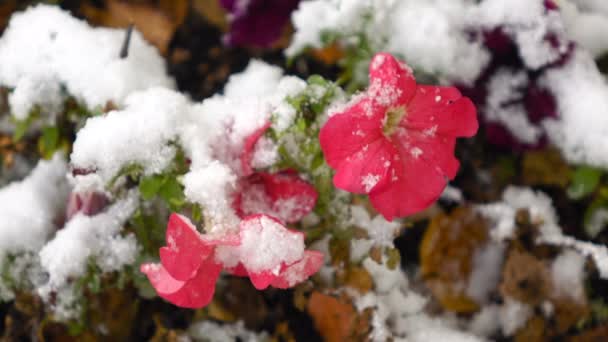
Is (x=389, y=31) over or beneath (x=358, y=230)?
over

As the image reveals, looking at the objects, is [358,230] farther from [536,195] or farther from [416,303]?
[536,195]

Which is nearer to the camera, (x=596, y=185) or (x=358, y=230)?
(x=358, y=230)

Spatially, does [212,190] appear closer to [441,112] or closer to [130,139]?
[130,139]

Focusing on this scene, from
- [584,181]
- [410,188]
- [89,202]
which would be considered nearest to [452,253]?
[584,181]

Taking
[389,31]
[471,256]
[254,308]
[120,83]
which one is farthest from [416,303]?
[120,83]

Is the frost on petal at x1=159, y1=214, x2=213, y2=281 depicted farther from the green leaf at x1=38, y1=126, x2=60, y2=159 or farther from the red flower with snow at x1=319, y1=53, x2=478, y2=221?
the green leaf at x1=38, y1=126, x2=60, y2=159

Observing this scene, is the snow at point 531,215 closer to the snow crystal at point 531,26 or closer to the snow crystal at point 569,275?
the snow crystal at point 569,275

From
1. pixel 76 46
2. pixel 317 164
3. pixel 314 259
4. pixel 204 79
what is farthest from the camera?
pixel 204 79

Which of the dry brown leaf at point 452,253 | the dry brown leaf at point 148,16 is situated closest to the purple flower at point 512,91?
the dry brown leaf at point 452,253
